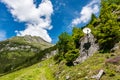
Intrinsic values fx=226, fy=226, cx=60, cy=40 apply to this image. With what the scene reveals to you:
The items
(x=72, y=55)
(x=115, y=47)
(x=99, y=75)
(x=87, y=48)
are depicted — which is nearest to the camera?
(x=99, y=75)

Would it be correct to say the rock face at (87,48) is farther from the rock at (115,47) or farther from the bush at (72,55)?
the rock at (115,47)

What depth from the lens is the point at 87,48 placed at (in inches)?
2721

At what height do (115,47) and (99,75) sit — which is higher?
(115,47)

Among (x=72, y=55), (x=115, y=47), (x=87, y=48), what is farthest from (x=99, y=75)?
(x=72, y=55)

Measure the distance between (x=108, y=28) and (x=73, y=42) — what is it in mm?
20766

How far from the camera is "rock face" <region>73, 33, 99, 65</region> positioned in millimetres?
66250

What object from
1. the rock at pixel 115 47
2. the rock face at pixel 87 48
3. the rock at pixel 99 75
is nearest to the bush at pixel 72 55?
the rock face at pixel 87 48

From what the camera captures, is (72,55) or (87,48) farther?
(72,55)

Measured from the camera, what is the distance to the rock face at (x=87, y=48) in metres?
66.2

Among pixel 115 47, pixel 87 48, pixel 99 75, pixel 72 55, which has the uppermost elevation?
pixel 87 48

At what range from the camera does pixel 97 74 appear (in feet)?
146

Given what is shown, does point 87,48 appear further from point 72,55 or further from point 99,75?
point 99,75

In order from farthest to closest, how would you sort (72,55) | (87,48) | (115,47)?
(72,55) → (87,48) → (115,47)

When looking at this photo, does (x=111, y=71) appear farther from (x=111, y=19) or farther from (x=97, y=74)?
(x=111, y=19)
